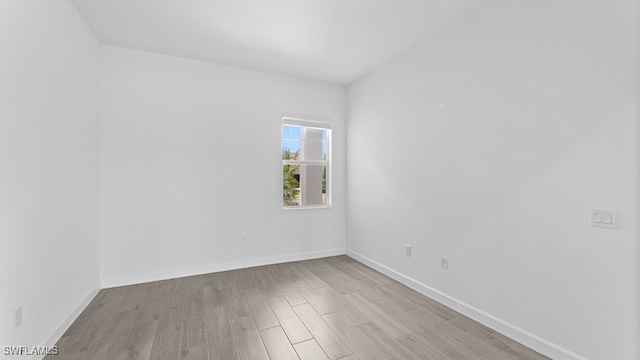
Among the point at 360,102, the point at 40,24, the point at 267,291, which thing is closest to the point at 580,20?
the point at 360,102

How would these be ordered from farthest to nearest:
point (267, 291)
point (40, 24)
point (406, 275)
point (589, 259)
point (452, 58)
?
1. point (406, 275)
2. point (267, 291)
3. point (452, 58)
4. point (40, 24)
5. point (589, 259)

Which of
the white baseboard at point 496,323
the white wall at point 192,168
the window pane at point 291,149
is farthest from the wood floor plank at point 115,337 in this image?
the white baseboard at point 496,323

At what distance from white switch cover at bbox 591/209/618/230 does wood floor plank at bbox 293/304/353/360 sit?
1.80m

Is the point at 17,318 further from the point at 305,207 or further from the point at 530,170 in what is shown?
the point at 530,170

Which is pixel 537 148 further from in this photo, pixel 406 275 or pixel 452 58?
pixel 406 275

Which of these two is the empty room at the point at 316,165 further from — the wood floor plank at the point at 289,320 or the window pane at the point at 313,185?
the window pane at the point at 313,185

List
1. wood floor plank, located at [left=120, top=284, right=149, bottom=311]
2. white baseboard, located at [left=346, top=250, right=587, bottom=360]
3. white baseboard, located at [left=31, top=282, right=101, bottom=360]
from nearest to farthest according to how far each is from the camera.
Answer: white baseboard, located at [left=346, top=250, right=587, bottom=360] → white baseboard, located at [left=31, top=282, right=101, bottom=360] → wood floor plank, located at [left=120, top=284, right=149, bottom=311]

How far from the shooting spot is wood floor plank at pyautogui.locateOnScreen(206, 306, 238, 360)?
6.27 feet

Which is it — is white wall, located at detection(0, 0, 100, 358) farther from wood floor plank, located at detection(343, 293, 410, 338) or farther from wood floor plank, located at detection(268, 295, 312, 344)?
wood floor plank, located at detection(343, 293, 410, 338)

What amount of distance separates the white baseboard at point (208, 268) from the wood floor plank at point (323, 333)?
1.35 meters

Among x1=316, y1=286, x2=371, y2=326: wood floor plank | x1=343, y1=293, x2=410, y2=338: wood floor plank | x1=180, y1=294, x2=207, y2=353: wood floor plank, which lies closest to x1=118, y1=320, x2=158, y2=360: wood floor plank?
x1=180, y1=294, x2=207, y2=353: wood floor plank

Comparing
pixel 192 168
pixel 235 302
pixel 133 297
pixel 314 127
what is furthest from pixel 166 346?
pixel 314 127

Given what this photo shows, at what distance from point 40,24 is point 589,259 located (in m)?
3.95

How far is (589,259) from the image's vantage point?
1.72 meters
